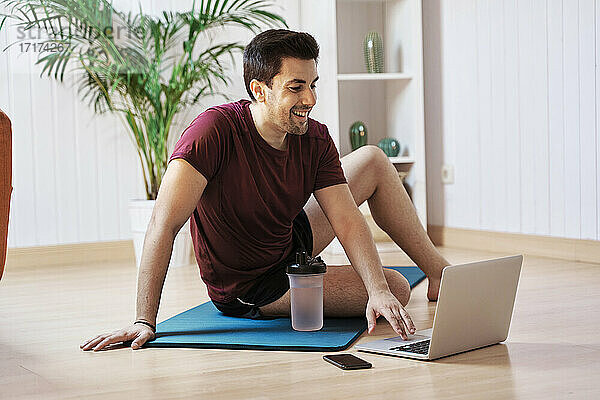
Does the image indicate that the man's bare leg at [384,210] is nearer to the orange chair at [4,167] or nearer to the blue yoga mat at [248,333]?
the blue yoga mat at [248,333]

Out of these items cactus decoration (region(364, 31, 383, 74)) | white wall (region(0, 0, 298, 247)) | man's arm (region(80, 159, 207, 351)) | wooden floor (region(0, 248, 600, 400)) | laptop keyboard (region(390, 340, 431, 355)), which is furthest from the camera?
cactus decoration (region(364, 31, 383, 74))

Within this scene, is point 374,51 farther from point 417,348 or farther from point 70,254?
point 417,348

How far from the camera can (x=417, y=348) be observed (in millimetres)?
1829

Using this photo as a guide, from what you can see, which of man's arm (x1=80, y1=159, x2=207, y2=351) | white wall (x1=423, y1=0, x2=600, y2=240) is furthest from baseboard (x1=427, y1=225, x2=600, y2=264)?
man's arm (x1=80, y1=159, x2=207, y2=351)

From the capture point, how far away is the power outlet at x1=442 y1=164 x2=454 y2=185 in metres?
4.19

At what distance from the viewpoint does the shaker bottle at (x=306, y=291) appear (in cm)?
202

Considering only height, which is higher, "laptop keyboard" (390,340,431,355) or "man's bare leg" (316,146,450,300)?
"man's bare leg" (316,146,450,300)

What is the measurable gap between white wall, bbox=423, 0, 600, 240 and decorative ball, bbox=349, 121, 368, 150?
0.38 meters

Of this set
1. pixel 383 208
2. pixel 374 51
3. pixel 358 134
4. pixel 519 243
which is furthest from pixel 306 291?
pixel 374 51

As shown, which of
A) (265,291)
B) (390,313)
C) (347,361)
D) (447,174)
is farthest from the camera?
(447,174)

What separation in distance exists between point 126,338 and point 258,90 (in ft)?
2.23

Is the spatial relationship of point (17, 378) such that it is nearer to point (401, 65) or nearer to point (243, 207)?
point (243, 207)

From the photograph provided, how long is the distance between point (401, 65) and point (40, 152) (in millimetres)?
1856

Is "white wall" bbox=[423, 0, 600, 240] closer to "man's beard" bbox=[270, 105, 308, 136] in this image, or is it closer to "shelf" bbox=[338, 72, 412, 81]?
"shelf" bbox=[338, 72, 412, 81]
